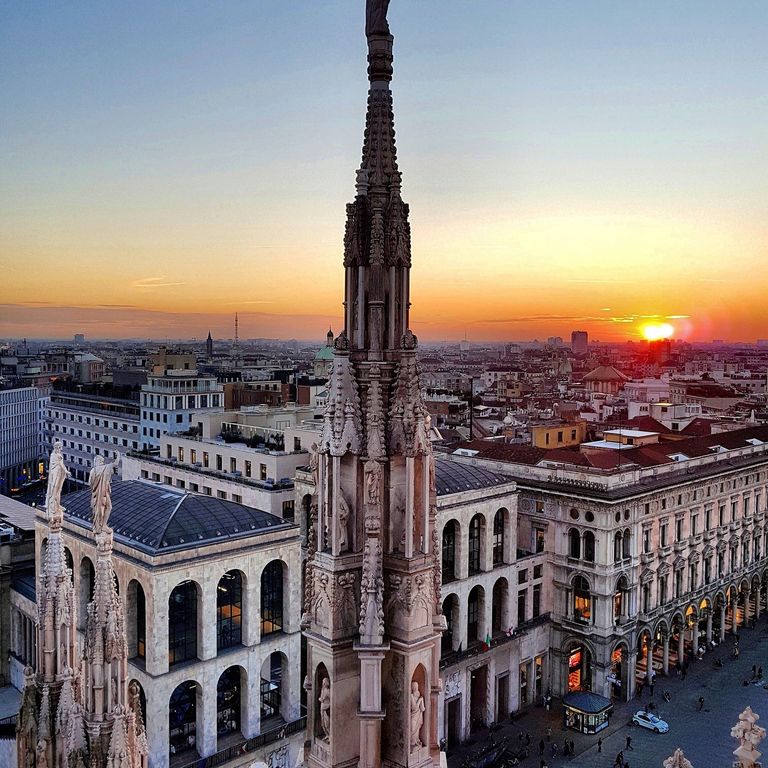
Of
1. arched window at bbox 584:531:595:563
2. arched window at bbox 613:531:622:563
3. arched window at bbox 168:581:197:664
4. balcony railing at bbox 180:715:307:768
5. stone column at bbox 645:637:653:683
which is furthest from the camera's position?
stone column at bbox 645:637:653:683

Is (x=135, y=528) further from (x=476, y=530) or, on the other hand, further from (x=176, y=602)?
(x=476, y=530)

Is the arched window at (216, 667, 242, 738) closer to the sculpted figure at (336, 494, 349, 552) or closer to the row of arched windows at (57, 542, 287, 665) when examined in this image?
the row of arched windows at (57, 542, 287, 665)

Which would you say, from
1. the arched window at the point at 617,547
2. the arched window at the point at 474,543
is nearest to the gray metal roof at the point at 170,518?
the arched window at the point at 474,543

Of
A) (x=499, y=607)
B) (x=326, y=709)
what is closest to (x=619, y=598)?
(x=499, y=607)

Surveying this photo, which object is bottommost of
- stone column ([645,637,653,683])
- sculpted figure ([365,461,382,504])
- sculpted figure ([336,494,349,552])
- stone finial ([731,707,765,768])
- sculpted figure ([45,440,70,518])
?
stone column ([645,637,653,683])

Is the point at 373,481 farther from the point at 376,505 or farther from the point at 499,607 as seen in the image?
the point at 499,607

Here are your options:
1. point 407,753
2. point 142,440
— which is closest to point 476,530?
point 407,753

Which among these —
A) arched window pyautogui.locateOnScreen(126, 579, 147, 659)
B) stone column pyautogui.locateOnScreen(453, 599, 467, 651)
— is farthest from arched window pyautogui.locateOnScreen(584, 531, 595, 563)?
arched window pyautogui.locateOnScreen(126, 579, 147, 659)
